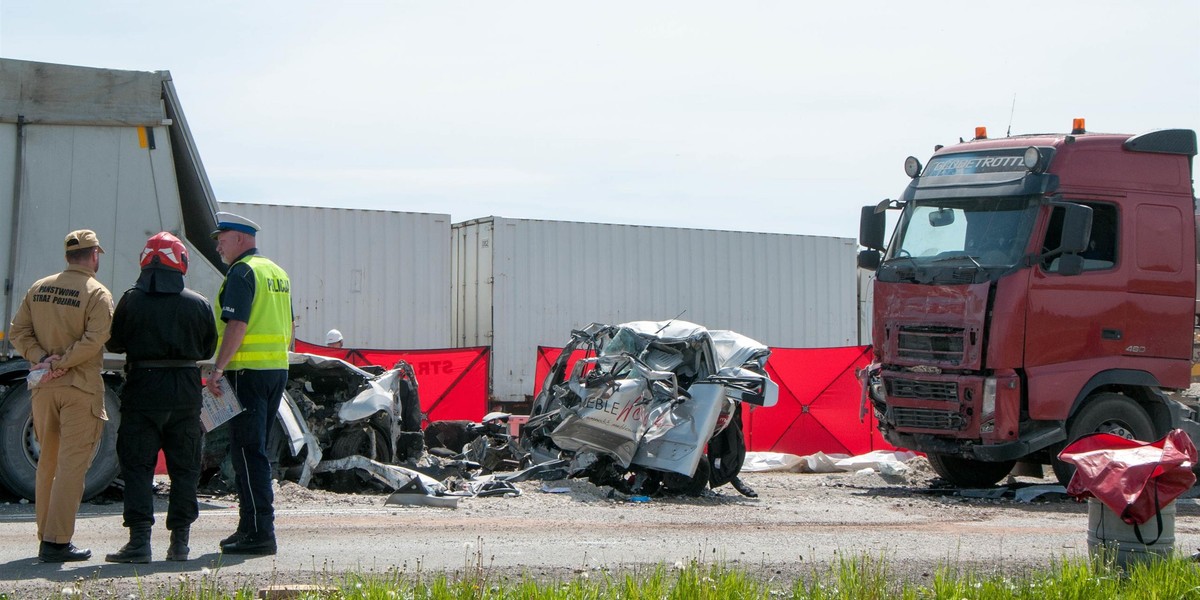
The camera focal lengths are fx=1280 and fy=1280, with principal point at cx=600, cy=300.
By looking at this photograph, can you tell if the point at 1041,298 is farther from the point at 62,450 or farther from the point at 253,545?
the point at 62,450

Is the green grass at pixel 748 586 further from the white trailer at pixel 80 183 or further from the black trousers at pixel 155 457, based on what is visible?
the white trailer at pixel 80 183

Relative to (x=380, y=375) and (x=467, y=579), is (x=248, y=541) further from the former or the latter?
(x=380, y=375)

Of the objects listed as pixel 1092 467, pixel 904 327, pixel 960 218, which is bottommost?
pixel 1092 467

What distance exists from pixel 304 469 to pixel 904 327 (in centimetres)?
553

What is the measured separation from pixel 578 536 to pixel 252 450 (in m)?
2.27

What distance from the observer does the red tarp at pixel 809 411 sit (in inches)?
634

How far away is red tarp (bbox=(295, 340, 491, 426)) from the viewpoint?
51.5 ft

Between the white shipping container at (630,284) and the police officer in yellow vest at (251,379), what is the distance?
11.9 m

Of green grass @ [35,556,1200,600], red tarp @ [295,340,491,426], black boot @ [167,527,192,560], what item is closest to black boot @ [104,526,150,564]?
black boot @ [167,527,192,560]

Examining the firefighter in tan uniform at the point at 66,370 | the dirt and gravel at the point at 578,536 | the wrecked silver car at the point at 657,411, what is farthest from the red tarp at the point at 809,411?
the firefighter in tan uniform at the point at 66,370

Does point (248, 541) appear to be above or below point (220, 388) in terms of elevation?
below

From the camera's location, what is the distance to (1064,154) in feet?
37.6

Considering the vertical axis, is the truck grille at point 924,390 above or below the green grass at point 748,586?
above

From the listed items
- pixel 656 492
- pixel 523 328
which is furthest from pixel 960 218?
pixel 523 328
